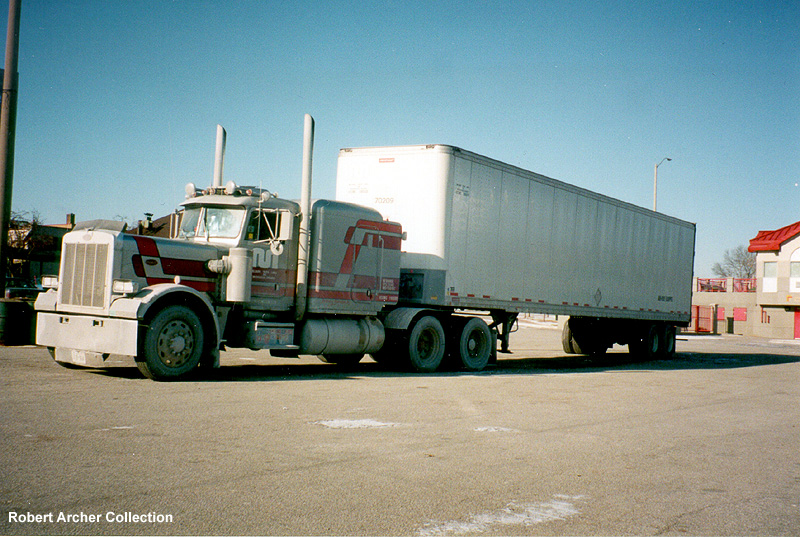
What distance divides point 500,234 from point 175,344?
25.3 feet

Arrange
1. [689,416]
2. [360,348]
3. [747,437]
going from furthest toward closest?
[360,348], [689,416], [747,437]

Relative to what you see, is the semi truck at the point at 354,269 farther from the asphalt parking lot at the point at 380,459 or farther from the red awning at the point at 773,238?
the red awning at the point at 773,238

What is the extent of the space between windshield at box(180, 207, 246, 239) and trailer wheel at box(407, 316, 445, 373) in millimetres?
4357

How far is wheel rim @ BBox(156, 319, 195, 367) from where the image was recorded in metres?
11.0

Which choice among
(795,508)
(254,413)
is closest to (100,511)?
(254,413)

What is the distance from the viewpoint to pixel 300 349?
43.5ft

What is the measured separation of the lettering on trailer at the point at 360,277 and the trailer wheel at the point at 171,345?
2588 mm

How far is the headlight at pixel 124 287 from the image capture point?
10.8 metres

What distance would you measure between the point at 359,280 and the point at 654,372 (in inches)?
301

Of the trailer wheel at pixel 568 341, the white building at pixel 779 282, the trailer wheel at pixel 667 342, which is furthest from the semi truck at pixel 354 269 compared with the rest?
the white building at pixel 779 282

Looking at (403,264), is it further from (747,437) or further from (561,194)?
(747,437)

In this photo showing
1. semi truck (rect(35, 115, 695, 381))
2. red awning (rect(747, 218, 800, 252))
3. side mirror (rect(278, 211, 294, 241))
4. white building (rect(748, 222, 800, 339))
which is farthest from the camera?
red awning (rect(747, 218, 800, 252))

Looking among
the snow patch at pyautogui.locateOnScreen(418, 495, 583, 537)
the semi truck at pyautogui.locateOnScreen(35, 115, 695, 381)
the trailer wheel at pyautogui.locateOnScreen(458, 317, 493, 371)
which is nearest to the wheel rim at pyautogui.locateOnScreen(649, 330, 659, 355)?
the semi truck at pyautogui.locateOnScreen(35, 115, 695, 381)

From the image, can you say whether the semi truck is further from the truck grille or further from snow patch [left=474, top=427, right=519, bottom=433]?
snow patch [left=474, top=427, right=519, bottom=433]
